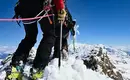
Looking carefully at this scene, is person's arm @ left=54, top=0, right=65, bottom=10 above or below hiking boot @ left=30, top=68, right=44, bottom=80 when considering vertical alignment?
above

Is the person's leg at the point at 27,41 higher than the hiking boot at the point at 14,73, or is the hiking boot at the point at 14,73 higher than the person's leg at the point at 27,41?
the person's leg at the point at 27,41

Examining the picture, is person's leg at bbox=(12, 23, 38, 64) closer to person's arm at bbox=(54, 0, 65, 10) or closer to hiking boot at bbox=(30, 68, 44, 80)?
hiking boot at bbox=(30, 68, 44, 80)

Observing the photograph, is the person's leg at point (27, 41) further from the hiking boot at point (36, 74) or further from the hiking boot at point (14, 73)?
the hiking boot at point (36, 74)

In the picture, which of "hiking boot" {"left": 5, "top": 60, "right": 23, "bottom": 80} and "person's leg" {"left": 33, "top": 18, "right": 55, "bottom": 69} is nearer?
"hiking boot" {"left": 5, "top": 60, "right": 23, "bottom": 80}

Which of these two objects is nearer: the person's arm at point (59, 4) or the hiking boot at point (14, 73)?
the hiking boot at point (14, 73)

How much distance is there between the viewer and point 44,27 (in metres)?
6.77

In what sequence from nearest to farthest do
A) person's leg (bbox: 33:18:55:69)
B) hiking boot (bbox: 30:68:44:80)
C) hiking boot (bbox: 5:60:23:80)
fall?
hiking boot (bbox: 5:60:23:80)
hiking boot (bbox: 30:68:44:80)
person's leg (bbox: 33:18:55:69)

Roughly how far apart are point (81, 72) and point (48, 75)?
115 cm

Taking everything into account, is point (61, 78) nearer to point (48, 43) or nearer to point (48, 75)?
point (48, 75)

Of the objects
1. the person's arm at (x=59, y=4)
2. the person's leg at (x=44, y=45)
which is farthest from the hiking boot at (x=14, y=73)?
the person's arm at (x=59, y=4)

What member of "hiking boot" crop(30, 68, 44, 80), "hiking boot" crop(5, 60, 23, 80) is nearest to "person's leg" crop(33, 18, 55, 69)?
"hiking boot" crop(30, 68, 44, 80)

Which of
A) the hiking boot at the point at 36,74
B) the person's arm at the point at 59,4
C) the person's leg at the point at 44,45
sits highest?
the person's arm at the point at 59,4

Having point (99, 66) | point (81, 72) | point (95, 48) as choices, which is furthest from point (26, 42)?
point (95, 48)

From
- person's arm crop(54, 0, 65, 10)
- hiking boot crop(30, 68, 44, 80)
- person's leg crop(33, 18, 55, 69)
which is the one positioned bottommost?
hiking boot crop(30, 68, 44, 80)
